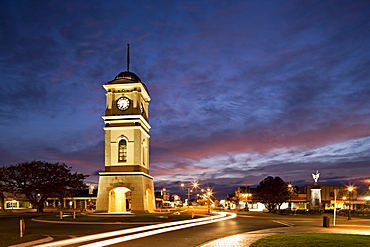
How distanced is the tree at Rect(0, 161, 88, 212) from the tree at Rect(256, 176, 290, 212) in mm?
32518

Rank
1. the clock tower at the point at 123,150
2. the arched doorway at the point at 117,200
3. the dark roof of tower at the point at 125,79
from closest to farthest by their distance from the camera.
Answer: the clock tower at the point at 123,150 < the arched doorway at the point at 117,200 < the dark roof of tower at the point at 125,79

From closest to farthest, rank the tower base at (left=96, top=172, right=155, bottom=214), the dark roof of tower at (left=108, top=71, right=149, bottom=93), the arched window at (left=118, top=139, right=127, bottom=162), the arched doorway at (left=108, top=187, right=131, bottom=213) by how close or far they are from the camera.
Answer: the tower base at (left=96, top=172, right=155, bottom=214)
the arched doorway at (left=108, top=187, right=131, bottom=213)
the arched window at (left=118, top=139, right=127, bottom=162)
the dark roof of tower at (left=108, top=71, right=149, bottom=93)

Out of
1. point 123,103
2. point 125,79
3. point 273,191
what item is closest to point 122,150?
point 123,103

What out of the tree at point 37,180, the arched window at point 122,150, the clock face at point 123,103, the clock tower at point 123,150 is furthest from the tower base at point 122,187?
the tree at point 37,180

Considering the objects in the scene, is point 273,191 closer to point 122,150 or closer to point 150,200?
point 150,200

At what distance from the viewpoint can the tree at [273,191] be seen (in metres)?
61.2

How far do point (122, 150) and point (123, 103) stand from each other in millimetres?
5858

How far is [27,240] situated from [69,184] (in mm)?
44004

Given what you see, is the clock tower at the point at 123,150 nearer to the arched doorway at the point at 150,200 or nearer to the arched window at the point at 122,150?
the arched window at the point at 122,150

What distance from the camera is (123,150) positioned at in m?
44.7

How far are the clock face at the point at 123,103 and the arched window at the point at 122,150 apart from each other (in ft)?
13.1

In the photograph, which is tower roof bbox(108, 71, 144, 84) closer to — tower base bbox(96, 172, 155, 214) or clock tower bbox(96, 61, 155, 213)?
clock tower bbox(96, 61, 155, 213)

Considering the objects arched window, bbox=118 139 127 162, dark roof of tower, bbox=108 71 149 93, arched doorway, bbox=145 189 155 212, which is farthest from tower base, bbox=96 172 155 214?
dark roof of tower, bbox=108 71 149 93

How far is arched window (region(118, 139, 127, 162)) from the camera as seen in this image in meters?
44.3
